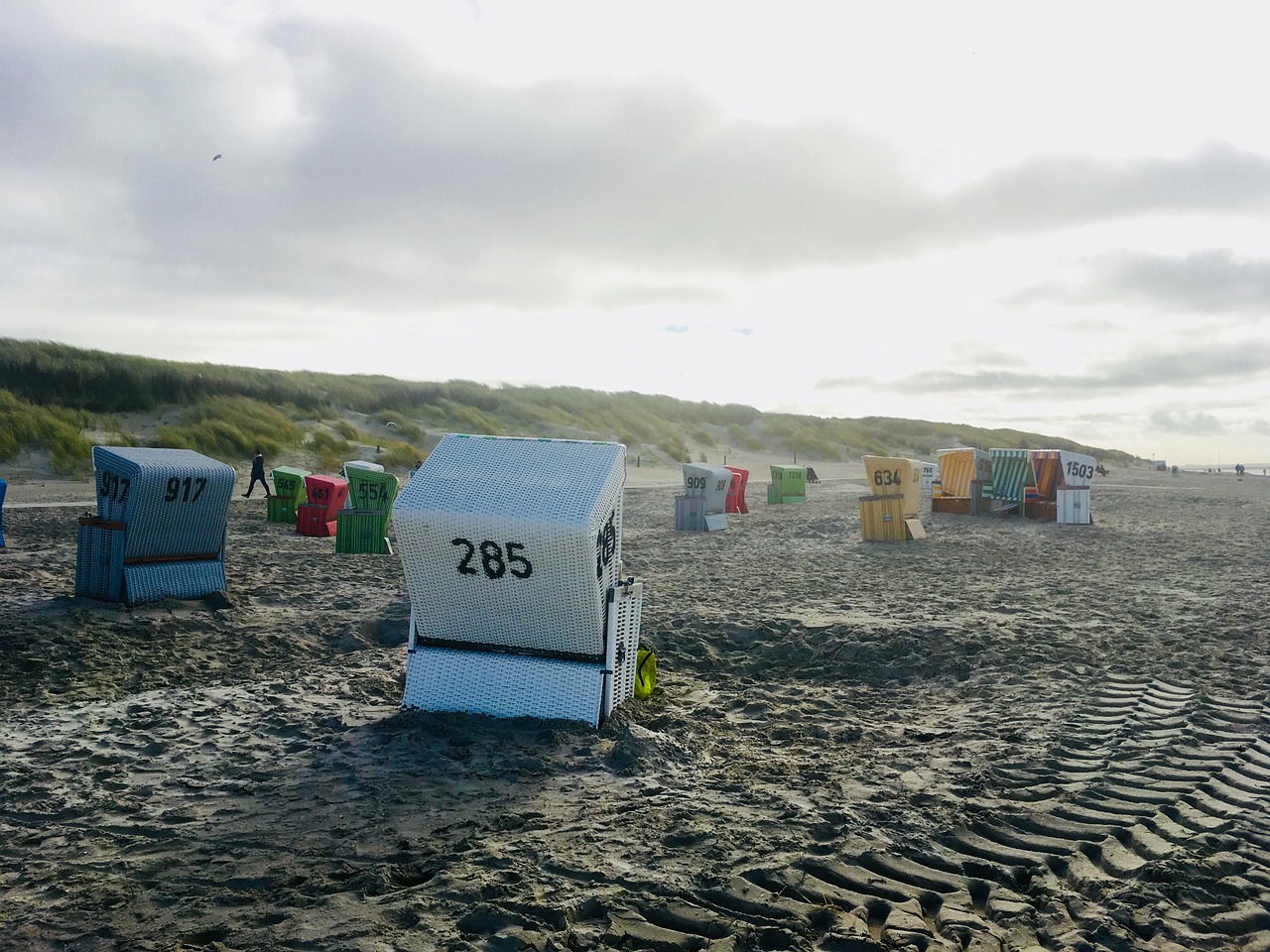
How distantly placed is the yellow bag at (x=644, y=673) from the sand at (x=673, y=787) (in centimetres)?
20

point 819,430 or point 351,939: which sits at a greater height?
point 819,430

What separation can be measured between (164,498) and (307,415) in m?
36.7

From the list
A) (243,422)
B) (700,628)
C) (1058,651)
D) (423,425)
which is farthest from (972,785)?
(423,425)

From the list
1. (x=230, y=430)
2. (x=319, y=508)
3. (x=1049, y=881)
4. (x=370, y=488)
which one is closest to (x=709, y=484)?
(x=370, y=488)

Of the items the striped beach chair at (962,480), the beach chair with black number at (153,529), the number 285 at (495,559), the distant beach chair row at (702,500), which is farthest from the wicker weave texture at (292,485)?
the striped beach chair at (962,480)

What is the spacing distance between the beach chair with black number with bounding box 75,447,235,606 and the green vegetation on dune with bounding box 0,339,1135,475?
24.0 metres

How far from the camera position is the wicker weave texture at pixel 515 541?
20.4 ft

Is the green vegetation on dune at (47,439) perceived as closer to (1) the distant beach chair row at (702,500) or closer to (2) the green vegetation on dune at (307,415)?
(2) the green vegetation on dune at (307,415)

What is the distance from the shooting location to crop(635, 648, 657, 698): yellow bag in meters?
7.44

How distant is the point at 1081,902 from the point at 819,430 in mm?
85496

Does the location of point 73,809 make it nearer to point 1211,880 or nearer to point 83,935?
point 83,935

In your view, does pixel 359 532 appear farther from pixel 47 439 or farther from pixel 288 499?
pixel 47 439

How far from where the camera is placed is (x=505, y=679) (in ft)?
21.8

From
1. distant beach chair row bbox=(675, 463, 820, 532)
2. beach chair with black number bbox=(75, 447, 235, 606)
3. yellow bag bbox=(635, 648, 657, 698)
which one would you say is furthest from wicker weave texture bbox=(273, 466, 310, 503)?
yellow bag bbox=(635, 648, 657, 698)
